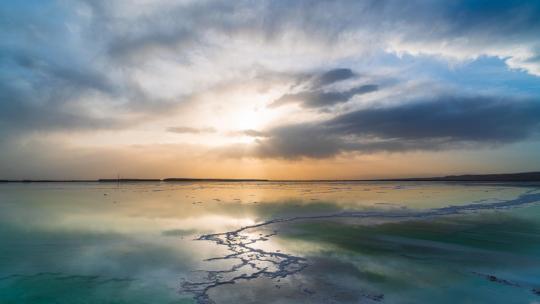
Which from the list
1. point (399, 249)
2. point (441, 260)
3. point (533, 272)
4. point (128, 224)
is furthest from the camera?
point (128, 224)

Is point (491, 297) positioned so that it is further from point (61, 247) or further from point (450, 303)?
point (61, 247)

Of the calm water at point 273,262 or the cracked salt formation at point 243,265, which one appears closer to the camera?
the calm water at point 273,262

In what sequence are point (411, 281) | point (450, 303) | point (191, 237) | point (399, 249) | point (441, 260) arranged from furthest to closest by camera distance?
point (191, 237), point (399, 249), point (441, 260), point (411, 281), point (450, 303)

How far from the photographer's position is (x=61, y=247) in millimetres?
10133

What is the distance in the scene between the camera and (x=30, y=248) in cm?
1005

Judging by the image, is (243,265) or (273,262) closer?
(243,265)

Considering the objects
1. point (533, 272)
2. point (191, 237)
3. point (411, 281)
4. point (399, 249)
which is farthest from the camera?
point (191, 237)

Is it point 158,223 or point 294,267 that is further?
point 158,223

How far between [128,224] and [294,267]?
10337 millimetres

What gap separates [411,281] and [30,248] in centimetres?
1151

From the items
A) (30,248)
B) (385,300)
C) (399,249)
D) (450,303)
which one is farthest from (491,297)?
(30,248)

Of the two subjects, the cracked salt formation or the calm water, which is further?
the cracked salt formation

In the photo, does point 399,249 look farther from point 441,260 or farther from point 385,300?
point 385,300

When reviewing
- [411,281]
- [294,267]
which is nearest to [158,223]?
[294,267]
